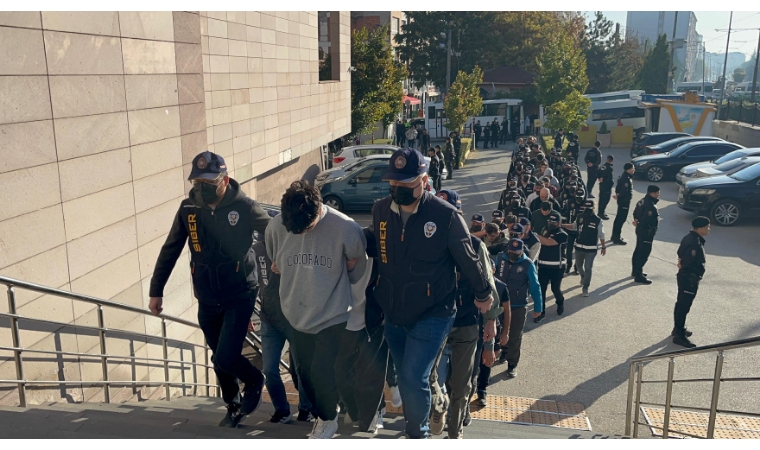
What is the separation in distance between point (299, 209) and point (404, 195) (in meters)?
0.62

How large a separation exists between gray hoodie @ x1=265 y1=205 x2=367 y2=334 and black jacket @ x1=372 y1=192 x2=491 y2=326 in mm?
203

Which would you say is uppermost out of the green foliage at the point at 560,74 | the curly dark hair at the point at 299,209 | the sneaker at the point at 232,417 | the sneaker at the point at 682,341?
the green foliage at the point at 560,74

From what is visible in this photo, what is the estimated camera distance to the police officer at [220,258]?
14.2 ft

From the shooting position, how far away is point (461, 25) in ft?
165

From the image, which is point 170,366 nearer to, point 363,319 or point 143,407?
point 143,407

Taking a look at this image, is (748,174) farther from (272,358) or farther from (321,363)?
(321,363)

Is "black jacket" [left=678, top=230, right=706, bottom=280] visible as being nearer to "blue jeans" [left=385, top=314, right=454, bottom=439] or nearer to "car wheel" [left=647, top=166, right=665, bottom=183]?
"blue jeans" [left=385, top=314, right=454, bottom=439]

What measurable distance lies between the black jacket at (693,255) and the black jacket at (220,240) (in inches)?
262

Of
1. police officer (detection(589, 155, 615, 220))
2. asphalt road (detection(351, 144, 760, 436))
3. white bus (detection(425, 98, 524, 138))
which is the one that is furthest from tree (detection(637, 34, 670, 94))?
asphalt road (detection(351, 144, 760, 436))

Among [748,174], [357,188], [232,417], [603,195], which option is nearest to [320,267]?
[232,417]

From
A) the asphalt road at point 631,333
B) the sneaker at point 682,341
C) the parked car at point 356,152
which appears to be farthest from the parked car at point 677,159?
the sneaker at point 682,341

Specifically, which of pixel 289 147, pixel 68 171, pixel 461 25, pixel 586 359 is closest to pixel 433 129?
pixel 461 25

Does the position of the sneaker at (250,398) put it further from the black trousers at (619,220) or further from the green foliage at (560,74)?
the green foliage at (560,74)

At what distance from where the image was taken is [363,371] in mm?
4230
